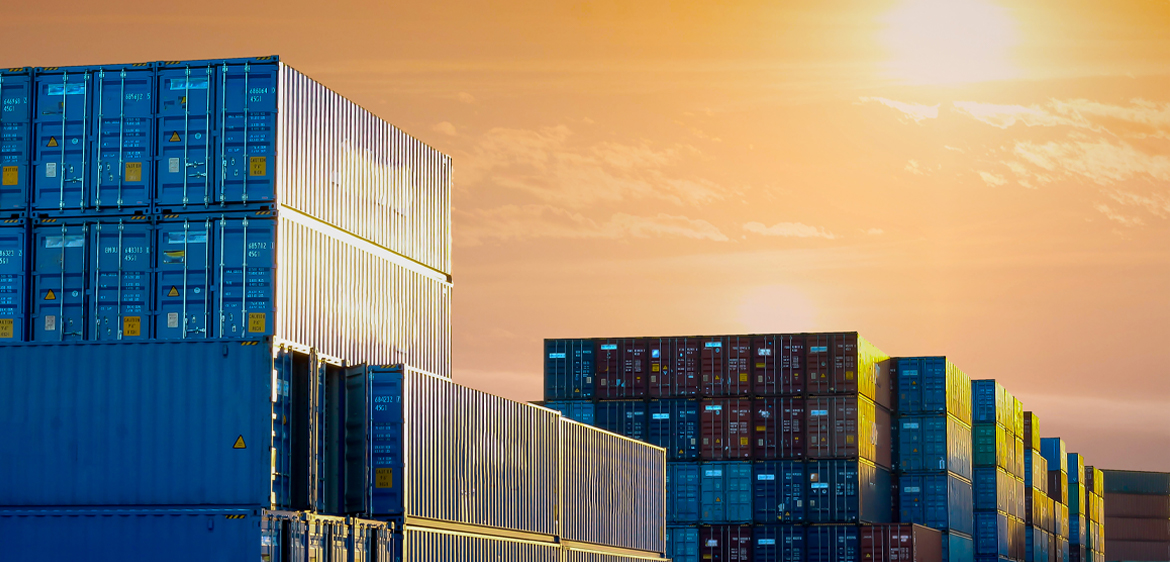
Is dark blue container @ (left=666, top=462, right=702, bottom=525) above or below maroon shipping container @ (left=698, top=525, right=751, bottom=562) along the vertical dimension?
above

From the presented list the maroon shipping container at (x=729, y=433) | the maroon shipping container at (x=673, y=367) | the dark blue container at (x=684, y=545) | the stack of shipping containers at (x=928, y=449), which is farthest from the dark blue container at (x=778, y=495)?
the stack of shipping containers at (x=928, y=449)

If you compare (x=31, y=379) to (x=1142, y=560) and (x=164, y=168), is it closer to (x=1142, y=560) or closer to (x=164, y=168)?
(x=164, y=168)

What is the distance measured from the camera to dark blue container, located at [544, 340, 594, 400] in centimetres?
5709

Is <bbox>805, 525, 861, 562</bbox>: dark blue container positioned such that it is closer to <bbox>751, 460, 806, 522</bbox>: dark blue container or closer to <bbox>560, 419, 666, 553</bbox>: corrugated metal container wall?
<bbox>751, 460, 806, 522</bbox>: dark blue container

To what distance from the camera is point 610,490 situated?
4153cm

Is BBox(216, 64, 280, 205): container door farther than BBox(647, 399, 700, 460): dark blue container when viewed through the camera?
No

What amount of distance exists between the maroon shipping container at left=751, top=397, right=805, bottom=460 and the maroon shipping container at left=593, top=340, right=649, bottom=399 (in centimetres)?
419

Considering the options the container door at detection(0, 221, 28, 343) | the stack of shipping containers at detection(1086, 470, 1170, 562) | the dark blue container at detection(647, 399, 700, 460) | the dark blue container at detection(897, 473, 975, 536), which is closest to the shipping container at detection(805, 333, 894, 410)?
the dark blue container at detection(647, 399, 700, 460)

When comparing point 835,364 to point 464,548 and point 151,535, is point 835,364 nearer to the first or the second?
point 464,548

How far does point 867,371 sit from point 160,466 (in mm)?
35109

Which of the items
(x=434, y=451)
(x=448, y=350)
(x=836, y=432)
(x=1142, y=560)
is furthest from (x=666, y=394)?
(x=1142, y=560)

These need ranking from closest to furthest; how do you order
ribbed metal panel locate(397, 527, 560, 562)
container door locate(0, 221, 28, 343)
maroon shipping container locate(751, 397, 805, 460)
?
container door locate(0, 221, 28, 343), ribbed metal panel locate(397, 527, 560, 562), maroon shipping container locate(751, 397, 805, 460)

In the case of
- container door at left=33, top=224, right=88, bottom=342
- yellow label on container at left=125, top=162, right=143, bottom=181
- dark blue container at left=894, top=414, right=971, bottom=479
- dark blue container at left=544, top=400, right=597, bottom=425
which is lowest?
dark blue container at left=894, top=414, right=971, bottom=479

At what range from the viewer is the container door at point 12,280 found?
27.5m
